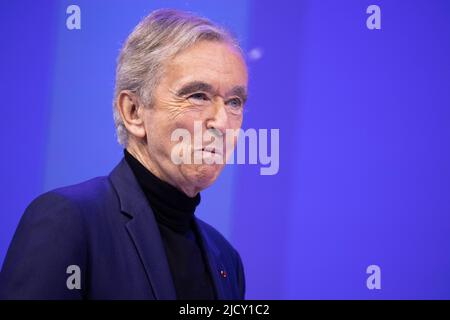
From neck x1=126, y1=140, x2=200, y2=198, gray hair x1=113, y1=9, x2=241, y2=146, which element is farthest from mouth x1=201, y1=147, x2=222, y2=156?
gray hair x1=113, y1=9, x2=241, y2=146

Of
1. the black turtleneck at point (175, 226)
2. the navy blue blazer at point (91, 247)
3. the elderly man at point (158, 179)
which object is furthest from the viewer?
the black turtleneck at point (175, 226)

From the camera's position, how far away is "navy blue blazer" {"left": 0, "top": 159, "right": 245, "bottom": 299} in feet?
4.42

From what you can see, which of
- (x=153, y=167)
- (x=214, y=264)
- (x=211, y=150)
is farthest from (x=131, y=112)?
(x=214, y=264)

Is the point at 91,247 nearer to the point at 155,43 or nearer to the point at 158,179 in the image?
the point at 158,179

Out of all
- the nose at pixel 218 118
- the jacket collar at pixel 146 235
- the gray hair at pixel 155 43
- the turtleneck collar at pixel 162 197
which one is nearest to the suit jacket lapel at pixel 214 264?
the jacket collar at pixel 146 235

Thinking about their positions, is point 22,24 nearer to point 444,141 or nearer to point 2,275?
point 2,275

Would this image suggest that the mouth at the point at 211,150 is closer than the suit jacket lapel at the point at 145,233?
No

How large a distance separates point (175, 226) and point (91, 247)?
35 cm

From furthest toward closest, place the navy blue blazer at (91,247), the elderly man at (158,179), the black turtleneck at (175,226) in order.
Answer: the black turtleneck at (175,226) → the elderly man at (158,179) → the navy blue blazer at (91,247)

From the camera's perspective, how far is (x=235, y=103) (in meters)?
1.78

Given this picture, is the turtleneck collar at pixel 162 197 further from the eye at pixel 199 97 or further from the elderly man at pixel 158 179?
the eye at pixel 199 97

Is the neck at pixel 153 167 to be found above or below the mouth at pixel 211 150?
below

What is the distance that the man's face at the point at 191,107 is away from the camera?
65.6 inches

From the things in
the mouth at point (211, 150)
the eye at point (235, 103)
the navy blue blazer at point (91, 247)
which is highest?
the eye at point (235, 103)
